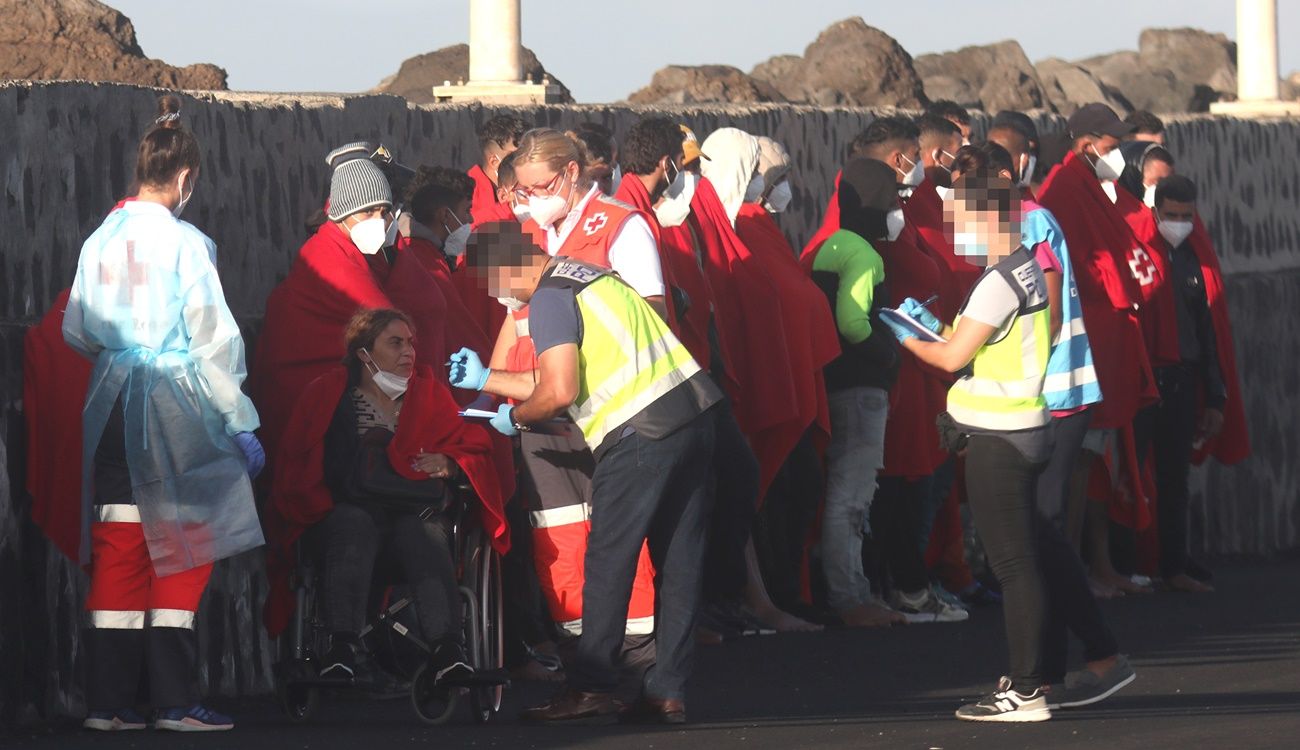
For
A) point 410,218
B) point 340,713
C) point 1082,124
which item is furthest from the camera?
point 1082,124

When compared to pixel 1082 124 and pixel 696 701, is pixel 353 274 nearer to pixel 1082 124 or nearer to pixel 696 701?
pixel 696 701

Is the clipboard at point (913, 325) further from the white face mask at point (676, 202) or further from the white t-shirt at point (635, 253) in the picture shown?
the white face mask at point (676, 202)

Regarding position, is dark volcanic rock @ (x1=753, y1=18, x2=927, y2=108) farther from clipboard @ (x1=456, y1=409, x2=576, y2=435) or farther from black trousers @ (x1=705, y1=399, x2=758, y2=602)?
clipboard @ (x1=456, y1=409, x2=576, y2=435)

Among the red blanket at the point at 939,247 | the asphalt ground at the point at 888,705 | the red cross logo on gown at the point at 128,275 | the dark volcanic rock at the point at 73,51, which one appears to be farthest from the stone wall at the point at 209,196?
the dark volcanic rock at the point at 73,51

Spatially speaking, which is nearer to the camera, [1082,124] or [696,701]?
[696,701]

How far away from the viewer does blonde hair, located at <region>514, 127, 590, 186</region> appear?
7.95m

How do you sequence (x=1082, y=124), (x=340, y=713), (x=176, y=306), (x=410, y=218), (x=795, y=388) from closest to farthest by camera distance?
(x=176, y=306), (x=340, y=713), (x=410, y=218), (x=795, y=388), (x=1082, y=124)

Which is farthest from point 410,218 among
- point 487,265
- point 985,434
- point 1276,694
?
point 1276,694

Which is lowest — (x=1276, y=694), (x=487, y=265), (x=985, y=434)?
(x=1276, y=694)

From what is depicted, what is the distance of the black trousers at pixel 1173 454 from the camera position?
12.1 metres

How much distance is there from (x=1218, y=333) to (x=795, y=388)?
117 inches

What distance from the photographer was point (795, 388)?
1016cm

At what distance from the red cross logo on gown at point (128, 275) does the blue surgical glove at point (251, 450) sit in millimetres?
492

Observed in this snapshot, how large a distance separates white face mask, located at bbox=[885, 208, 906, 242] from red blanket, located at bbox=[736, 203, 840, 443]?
0.40 metres
